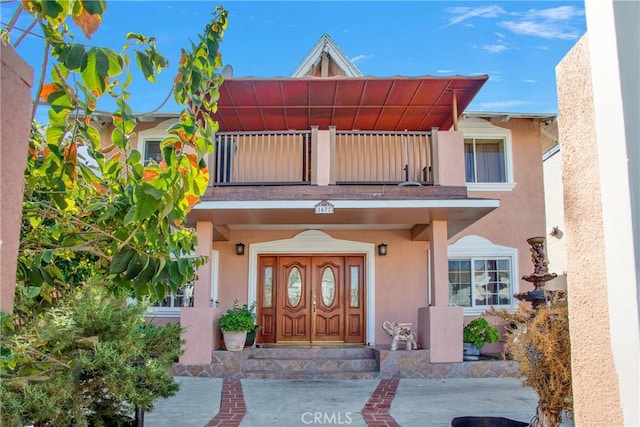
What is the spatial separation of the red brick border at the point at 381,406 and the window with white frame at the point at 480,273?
3956mm

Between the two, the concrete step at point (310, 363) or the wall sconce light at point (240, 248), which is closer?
the concrete step at point (310, 363)

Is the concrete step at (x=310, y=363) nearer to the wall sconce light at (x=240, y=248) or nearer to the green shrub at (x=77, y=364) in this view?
the wall sconce light at (x=240, y=248)

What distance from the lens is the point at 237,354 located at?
10234 mm

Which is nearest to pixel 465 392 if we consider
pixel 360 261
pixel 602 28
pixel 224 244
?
pixel 360 261

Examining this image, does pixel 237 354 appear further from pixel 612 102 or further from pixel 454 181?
pixel 612 102

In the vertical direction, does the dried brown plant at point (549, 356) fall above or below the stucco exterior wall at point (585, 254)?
below

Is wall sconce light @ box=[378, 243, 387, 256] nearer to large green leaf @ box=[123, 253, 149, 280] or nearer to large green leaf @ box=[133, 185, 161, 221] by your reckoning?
large green leaf @ box=[123, 253, 149, 280]

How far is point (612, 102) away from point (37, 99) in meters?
2.52

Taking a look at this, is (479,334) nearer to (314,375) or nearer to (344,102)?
(314,375)

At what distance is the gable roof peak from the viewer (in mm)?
12422

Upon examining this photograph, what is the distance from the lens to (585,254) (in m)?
1.65

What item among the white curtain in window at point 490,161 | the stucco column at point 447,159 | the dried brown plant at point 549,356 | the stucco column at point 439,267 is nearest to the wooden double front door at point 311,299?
the stucco column at point 439,267

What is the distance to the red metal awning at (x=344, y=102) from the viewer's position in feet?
32.0

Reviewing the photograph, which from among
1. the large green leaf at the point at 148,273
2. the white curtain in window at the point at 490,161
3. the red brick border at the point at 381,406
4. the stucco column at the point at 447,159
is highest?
the white curtain in window at the point at 490,161
